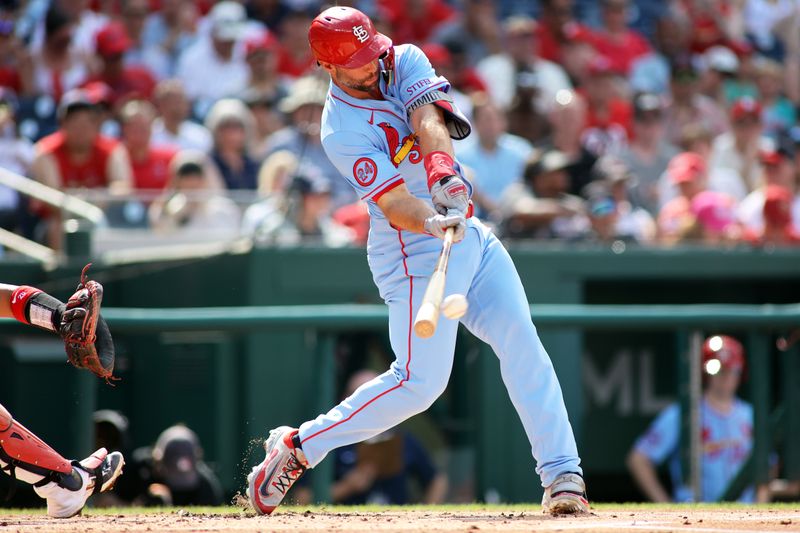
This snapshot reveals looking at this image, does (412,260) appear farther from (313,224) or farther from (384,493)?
(313,224)

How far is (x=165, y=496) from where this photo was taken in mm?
6277

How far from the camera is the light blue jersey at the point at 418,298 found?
4.34 metres

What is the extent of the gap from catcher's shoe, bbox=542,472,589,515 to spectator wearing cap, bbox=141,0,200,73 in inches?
265

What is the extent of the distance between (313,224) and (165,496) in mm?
2227

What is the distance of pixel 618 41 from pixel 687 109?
115 centimetres

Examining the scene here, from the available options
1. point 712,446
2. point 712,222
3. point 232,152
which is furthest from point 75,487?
point 712,222

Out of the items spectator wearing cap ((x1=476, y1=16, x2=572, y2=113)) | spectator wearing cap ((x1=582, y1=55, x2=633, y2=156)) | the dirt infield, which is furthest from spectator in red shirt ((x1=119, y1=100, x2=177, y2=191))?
the dirt infield

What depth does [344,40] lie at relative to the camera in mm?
4215

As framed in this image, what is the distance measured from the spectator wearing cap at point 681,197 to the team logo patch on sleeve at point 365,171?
4728 millimetres

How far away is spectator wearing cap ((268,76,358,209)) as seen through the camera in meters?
8.59

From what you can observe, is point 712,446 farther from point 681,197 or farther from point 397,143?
point 397,143

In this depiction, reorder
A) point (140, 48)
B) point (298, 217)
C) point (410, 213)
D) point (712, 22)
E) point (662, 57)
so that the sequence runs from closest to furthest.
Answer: point (410, 213), point (298, 217), point (140, 48), point (662, 57), point (712, 22)

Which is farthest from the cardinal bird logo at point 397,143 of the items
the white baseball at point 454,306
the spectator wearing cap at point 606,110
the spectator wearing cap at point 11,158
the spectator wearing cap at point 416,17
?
the spectator wearing cap at point 416,17

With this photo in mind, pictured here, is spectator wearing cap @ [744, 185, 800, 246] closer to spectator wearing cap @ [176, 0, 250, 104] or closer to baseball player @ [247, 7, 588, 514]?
spectator wearing cap @ [176, 0, 250, 104]
